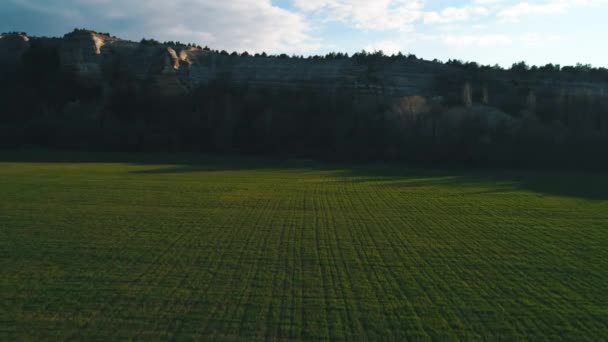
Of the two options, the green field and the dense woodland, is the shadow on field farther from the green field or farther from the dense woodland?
the green field

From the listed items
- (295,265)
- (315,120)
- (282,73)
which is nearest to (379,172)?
(315,120)

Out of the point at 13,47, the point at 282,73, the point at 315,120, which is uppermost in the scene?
the point at 13,47

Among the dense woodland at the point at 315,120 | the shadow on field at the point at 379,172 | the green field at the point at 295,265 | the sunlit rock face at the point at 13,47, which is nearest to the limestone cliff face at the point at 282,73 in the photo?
the sunlit rock face at the point at 13,47

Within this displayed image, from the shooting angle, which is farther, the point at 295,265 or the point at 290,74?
the point at 290,74

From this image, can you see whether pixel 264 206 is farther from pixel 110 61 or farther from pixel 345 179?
pixel 110 61

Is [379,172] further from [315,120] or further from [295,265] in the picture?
[295,265]

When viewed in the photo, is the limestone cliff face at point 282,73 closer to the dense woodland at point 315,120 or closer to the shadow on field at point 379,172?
the dense woodland at point 315,120
